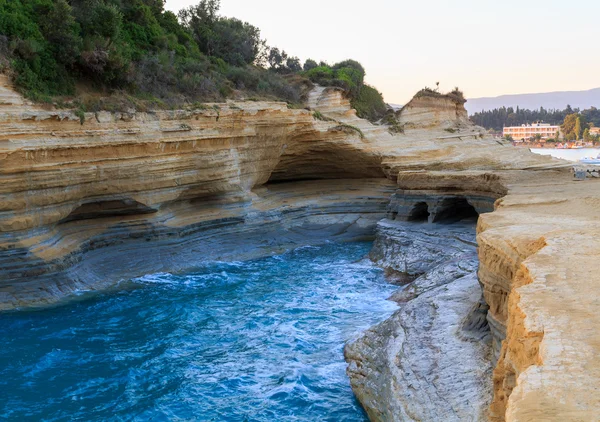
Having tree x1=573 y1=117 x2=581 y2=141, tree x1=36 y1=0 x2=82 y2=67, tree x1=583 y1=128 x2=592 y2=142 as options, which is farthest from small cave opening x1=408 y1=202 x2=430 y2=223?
tree x1=573 y1=117 x2=581 y2=141

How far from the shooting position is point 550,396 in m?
3.38

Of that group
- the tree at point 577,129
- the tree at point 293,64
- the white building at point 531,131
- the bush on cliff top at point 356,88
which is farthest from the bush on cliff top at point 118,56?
the white building at point 531,131

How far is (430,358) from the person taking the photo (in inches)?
324

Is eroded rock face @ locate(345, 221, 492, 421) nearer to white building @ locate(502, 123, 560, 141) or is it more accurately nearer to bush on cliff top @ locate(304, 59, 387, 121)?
bush on cliff top @ locate(304, 59, 387, 121)

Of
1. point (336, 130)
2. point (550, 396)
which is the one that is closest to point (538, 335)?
point (550, 396)

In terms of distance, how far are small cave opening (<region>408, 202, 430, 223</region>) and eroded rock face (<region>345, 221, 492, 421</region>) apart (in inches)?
214

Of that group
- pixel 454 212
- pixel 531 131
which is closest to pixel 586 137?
pixel 531 131

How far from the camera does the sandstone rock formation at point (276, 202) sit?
5.36m

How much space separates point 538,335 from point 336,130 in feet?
52.3

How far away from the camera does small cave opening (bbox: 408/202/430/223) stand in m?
17.9

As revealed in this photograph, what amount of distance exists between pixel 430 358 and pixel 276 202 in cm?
1153

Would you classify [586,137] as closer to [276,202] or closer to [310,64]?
[310,64]

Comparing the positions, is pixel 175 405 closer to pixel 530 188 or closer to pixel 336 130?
pixel 530 188

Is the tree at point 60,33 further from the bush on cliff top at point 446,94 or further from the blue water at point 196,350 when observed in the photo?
the bush on cliff top at point 446,94
